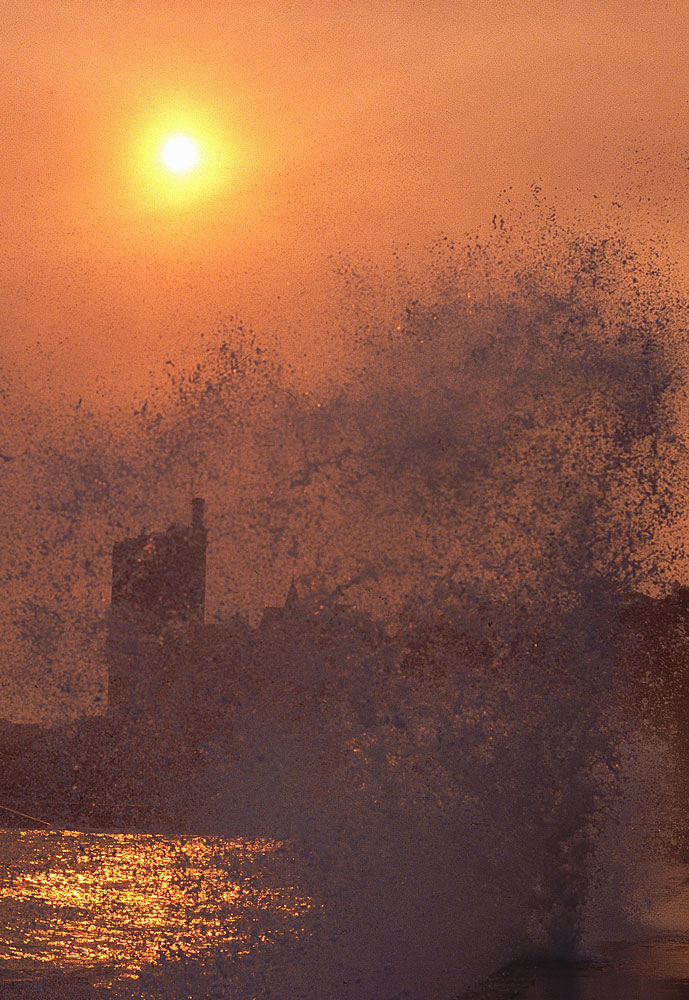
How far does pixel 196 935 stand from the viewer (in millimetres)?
14469

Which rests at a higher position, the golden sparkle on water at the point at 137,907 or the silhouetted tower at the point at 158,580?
the silhouetted tower at the point at 158,580

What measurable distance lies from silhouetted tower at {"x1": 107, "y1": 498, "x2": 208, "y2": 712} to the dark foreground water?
3230 mm

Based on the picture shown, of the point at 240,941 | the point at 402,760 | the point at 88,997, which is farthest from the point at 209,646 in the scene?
the point at 88,997

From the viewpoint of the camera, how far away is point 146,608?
2097 cm

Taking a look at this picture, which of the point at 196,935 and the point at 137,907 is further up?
the point at 137,907

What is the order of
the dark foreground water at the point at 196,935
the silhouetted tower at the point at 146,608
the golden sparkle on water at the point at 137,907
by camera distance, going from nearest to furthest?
the dark foreground water at the point at 196,935 → the golden sparkle on water at the point at 137,907 → the silhouetted tower at the point at 146,608

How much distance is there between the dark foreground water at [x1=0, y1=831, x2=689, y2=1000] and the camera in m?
11.7

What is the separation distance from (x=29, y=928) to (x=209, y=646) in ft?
18.8

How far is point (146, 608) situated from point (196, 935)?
24.1 ft

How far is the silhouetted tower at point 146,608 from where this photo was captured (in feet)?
66.2

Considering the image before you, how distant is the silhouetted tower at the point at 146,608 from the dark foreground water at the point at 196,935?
3.23 metres

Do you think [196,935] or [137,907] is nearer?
[196,935]

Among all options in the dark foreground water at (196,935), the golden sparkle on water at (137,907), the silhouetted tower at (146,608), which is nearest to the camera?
the dark foreground water at (196,935)

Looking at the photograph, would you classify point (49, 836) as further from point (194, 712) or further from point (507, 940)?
point (507, 940)
